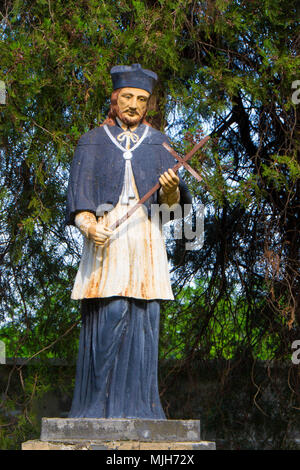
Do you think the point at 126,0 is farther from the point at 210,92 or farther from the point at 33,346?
the point at 33,346

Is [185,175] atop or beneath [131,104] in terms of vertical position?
atop

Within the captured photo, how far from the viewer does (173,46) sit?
716 cm

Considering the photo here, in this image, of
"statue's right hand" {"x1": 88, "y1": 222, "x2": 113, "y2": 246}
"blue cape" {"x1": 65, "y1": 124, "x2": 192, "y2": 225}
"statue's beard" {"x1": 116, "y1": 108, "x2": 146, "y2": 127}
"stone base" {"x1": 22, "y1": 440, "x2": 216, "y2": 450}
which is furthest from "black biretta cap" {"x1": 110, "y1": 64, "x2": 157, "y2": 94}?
"stone base" {"x1": 22, "y1": 440, "x2": 216, "y2": 450}

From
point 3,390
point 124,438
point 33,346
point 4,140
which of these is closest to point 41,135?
point 4,140

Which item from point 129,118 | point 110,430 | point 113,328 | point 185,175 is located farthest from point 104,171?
point 185,175

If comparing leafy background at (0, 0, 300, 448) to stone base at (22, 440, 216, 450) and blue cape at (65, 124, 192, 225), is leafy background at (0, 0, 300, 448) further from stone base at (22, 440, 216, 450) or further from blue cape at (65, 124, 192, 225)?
stone base at (22, 440, 216, 450)

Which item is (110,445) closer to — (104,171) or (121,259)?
(121,259)

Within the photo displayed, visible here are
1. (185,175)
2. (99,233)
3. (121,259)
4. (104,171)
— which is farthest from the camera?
(185,175)

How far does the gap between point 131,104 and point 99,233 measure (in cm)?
93

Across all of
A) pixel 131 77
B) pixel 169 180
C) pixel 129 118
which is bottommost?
pixel 169 180

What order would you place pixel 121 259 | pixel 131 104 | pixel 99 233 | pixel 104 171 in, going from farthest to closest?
pixel 131 104
pixel 104 171
pixel 121 259
pixel 99 233

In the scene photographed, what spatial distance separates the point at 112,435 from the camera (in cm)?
445

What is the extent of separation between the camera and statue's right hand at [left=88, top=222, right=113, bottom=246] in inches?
187

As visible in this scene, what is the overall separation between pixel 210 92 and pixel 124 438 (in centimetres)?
407
